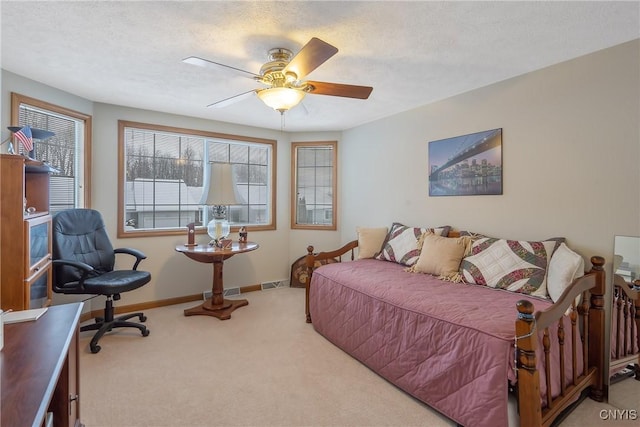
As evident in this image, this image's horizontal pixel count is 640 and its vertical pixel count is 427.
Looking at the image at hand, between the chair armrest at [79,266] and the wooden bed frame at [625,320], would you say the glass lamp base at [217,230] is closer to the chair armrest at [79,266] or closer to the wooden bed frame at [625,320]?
the chair armrest at [79,266]

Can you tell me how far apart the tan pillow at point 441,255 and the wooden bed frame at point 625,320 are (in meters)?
0.97

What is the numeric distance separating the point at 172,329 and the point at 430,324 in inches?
96.8

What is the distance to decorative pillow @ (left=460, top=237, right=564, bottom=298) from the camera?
7.16 ft

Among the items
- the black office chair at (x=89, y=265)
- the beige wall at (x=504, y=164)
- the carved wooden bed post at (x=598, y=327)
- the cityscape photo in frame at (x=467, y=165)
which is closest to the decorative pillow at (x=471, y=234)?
the beige wall at (x=504, y=164)

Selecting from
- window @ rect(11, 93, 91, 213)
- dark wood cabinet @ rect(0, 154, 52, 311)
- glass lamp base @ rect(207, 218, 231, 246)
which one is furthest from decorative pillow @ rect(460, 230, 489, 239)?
window @ rect(11, 93, 91, 213)

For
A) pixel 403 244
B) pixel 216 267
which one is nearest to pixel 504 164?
pixel 403 244

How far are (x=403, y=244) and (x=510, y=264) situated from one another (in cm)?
104

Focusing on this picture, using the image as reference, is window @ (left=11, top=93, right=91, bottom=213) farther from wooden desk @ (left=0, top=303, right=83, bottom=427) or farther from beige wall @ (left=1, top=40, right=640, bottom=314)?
wooden desk @ (left=0, top=303, right=83, bottom=427)

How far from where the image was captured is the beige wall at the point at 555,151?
6.59 ft

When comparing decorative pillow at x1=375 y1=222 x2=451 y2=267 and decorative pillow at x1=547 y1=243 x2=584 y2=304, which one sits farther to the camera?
decorative pillow at x1=375 y1=222 x2=451 y2=267

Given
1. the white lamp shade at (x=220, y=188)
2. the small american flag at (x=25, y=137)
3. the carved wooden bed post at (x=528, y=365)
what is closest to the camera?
the carved wooden bed post at (x=528, y=365)

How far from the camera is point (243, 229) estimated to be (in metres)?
3.95

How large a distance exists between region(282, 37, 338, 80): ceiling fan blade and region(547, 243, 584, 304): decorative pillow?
1.93 m

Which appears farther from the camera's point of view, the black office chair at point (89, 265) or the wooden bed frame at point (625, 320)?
the black office chair at point (89, 265)
